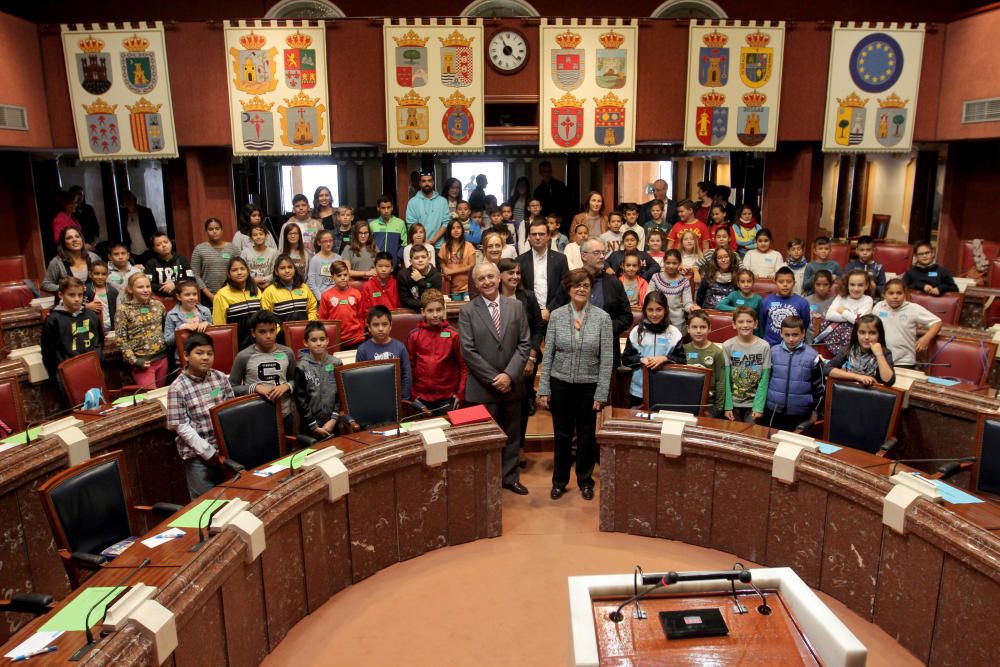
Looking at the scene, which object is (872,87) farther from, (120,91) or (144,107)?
(120,91)

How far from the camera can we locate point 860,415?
4645 millimetres

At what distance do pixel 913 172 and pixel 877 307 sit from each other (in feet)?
23.4

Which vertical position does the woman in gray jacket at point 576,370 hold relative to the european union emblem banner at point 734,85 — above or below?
below

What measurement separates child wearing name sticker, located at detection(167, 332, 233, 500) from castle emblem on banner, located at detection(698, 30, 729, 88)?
697 cm

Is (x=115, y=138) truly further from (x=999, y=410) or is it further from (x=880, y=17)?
(x=880, y=17)

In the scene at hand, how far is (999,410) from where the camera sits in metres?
4.39

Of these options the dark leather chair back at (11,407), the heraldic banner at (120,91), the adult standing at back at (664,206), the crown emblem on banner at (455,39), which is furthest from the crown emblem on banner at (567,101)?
the dark leather chair back at (11,407)

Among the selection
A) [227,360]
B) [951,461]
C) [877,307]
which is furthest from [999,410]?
[227,360]

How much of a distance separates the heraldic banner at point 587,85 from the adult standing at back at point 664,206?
723 millimetres

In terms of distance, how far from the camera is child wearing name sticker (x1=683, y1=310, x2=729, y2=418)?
4930 millimetres

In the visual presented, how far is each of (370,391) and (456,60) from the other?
5.29 m

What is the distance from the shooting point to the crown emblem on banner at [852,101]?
360 inches

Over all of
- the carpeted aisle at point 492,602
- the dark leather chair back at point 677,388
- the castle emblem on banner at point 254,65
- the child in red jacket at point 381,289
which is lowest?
the carpeted aisle at point 492,602

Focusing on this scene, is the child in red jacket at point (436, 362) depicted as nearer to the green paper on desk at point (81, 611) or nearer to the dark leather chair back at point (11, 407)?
the dark leather chair back at point (11, 407)
